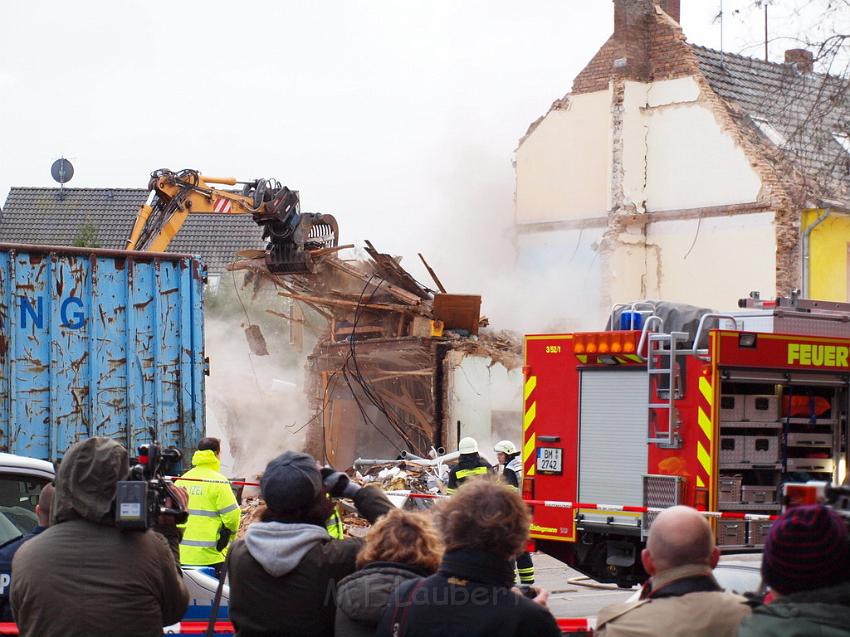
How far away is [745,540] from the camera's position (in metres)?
8.98

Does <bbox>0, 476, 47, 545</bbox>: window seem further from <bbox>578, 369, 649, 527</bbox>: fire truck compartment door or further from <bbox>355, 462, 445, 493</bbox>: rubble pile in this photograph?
<bbox>355, 462, 445, 493</bbox>: rubble pile

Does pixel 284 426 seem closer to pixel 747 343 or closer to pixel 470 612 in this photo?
pixel 747 343

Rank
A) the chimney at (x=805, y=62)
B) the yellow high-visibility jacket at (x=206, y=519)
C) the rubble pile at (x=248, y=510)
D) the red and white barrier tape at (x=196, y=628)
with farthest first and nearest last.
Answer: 1. the rubble pile at (x=248, y=510)
2. the chimney at (x=805, y=62)
3. the yellow high-visibility jacket at (x=206, y=519)
4. the red and white barrier tape at (x=196, y=628)

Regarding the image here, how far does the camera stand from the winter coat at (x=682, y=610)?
3156 millimetres

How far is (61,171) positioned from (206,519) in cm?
3208

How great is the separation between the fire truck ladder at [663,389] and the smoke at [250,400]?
1269 cm

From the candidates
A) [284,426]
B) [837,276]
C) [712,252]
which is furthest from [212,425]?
[837,276]

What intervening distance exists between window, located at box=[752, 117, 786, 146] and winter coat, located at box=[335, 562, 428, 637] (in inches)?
852

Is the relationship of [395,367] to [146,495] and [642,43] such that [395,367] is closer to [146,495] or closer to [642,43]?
[642,43]

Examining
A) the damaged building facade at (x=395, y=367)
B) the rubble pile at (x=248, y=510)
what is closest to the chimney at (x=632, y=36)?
the damaged building facade at (x=395, y=367)

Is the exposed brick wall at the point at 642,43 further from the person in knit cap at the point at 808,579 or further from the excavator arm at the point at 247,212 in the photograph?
the person in knit cap at the point at 808,579

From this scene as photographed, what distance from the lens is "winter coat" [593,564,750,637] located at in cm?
316

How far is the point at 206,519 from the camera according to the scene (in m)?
7.55

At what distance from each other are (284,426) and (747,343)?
1358 cm
